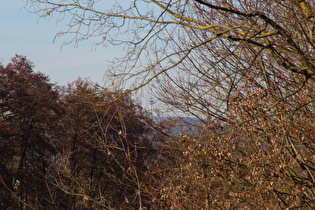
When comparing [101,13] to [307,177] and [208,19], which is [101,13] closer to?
[208,19]

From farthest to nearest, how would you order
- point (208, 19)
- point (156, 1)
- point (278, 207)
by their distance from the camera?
point (208, 19) < point (278, 207) < point (156, 1)

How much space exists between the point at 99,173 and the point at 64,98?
5301 millimetres

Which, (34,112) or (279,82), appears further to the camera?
(34,112)

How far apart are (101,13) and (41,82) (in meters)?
23.4

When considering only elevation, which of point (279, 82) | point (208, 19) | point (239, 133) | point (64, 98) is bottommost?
point (239, 133)

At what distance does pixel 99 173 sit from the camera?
2881 cm

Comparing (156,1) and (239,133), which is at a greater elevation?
(156,1)

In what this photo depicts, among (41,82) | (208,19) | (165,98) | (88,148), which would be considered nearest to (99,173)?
(88,148)

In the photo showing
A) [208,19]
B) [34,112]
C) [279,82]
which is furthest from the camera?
[34,112]

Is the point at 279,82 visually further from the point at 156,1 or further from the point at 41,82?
the point at 41,82

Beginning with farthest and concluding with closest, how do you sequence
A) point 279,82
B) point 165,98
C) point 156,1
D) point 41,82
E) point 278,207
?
point 41,82
point 165,98
point 279,82
point 278,207
point 156,1

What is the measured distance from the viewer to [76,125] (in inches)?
1096

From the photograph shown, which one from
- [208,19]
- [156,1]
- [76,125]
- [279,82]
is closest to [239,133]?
[279,82]

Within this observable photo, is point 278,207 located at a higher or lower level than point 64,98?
lower
